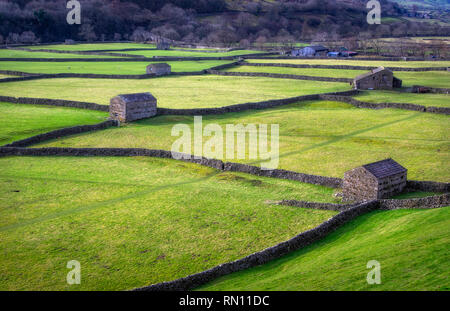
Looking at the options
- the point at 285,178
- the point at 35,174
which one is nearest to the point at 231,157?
the point at 285,178

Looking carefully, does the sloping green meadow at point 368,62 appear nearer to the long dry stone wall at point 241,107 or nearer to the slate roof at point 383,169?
the long dry stone wall at point 241,107

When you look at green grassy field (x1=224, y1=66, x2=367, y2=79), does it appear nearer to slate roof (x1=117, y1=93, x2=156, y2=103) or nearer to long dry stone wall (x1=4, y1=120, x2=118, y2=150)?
slate roof (x1=117, y1=93, x2=156, y2=103)

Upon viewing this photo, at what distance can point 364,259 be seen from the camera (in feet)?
65.0

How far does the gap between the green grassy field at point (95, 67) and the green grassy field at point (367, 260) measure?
68794 mm

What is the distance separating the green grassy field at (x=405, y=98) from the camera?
5970cm

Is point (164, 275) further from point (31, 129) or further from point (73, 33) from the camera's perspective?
point (73, 33)

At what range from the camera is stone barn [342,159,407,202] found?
2797cm

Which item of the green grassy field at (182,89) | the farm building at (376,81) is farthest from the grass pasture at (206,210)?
the farm building at (376,81)

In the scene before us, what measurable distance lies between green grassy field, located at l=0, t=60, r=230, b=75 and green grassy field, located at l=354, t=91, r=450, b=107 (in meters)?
36.4

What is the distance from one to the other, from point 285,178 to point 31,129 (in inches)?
1015

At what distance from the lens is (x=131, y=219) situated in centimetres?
2714

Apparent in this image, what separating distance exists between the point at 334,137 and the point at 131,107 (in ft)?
68.5
